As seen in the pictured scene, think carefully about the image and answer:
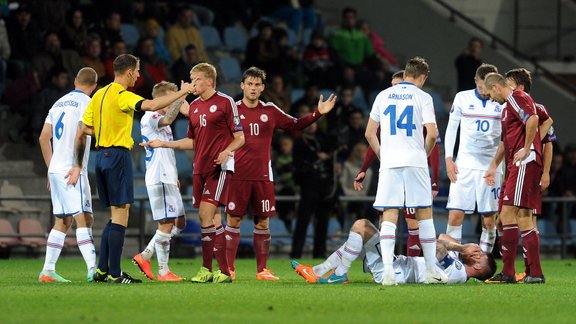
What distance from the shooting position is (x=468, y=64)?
2423 centimetres

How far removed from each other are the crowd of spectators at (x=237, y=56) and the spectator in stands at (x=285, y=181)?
17mm

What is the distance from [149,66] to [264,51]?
2521 mm

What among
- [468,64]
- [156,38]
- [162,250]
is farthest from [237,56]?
[162,250]

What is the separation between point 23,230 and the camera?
19156mm

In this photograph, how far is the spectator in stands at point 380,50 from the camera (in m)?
25.1

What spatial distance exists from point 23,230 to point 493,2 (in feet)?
40.8

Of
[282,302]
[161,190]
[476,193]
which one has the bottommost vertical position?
[282,302]

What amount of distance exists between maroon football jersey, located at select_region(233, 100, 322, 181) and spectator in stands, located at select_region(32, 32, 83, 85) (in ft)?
24.7

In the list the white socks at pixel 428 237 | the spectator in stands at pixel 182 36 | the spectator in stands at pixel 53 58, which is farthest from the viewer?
the spectator in stands at pixel 182 36

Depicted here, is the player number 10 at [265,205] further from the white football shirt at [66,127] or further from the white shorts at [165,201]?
the white football shirt at [66,127]

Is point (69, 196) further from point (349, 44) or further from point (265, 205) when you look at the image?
point (349, 44)

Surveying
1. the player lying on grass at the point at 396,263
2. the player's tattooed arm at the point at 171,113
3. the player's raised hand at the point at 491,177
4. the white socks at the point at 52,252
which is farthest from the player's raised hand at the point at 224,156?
the player's raised hand at the point at 491,177

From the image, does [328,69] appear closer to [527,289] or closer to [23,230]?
[23,230]

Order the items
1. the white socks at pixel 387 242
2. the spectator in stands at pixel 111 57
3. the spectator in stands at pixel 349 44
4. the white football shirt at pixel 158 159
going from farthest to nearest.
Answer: the spectator in stands at pixel 349 44 → the spectator in stands at pixel 111 57 → the white football shirt at pixel 158 159 → the white socks at pixel 387 242
